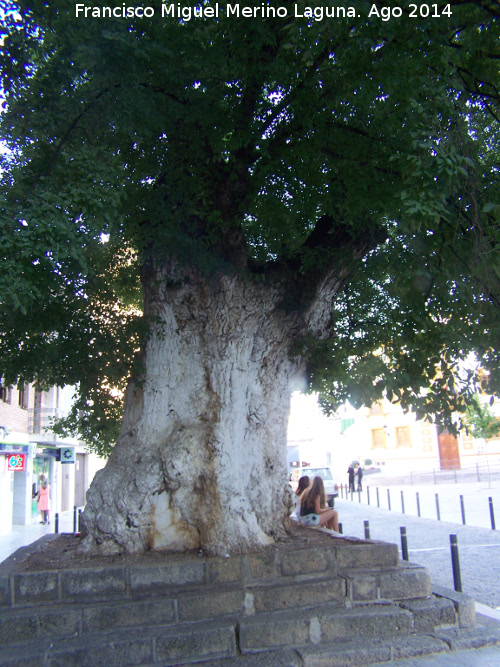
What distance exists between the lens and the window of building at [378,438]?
47.0m

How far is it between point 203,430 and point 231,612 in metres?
1.80

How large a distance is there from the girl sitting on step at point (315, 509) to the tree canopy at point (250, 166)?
1.90 meters

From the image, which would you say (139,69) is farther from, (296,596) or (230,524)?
(296,596)

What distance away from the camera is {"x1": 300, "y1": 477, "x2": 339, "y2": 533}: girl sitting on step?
8.23m

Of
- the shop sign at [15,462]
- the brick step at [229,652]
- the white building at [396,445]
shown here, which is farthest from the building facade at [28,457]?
the white building at [396,445]

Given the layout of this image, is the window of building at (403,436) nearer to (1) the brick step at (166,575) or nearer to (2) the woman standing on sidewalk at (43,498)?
(2) the woman standing on sidewalk at (43,498)

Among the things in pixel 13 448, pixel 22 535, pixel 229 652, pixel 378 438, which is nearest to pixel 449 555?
pixel 229 652

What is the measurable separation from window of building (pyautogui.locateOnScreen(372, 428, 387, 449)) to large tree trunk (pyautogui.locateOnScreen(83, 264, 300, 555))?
4199 centimetres

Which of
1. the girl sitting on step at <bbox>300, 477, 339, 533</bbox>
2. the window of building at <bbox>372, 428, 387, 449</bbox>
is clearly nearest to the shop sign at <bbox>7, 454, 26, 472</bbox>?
the girl sitting on step at <bbox>300, 477, 339, 533</bbox>

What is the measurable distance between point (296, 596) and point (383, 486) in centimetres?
3261

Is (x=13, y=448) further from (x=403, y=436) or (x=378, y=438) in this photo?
(x=378, y=438)

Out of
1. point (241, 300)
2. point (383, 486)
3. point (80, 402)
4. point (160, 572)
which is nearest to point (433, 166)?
point (241, 300)

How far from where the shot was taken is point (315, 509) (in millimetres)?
8367

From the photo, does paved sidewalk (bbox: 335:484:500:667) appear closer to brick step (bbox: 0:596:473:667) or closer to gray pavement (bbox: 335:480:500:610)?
gray pavement (bbox: 335:480:500:610)
